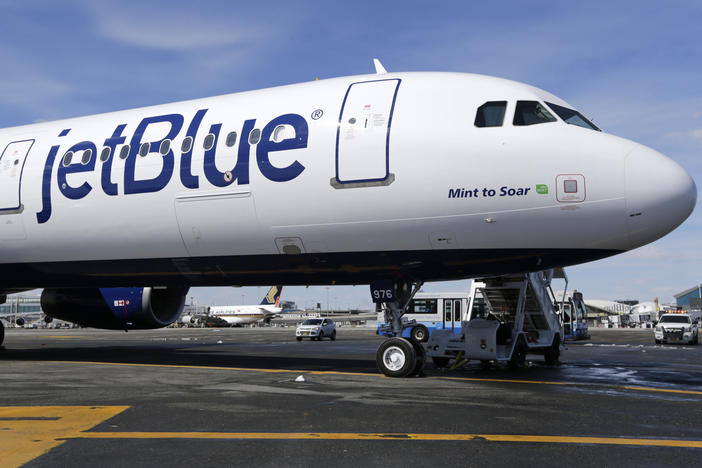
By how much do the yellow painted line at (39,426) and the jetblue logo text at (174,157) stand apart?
596cm

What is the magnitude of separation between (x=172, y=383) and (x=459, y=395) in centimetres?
588

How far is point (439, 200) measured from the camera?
12.2 meters

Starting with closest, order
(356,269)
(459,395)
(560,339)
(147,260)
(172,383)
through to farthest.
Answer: (459,395) → (172,383) → (356,269) → (147,260) → (560,339)

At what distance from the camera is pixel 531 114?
40.3 feet

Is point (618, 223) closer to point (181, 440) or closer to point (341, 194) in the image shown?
point (341, 194)

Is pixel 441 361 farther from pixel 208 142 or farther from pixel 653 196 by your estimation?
pixel 208 142

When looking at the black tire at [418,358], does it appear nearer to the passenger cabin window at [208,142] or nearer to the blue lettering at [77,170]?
the passenger cabin window at [208,142]

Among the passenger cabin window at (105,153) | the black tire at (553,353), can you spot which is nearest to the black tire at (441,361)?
the black tire at (553,353)

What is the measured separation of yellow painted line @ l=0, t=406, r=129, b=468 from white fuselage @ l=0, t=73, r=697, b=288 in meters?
5.64

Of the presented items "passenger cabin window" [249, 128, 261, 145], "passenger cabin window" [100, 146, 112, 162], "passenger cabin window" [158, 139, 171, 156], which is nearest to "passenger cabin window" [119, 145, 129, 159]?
"passenger cabin window" [100, 146, 112, 162]

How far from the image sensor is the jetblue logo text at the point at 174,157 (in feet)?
44.0

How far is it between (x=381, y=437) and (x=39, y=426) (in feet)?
14.8

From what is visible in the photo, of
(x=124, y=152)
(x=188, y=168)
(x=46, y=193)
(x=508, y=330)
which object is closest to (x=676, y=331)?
(x=508, y=330)

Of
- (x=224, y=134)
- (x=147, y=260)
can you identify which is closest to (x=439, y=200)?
(x=224, y=134)
